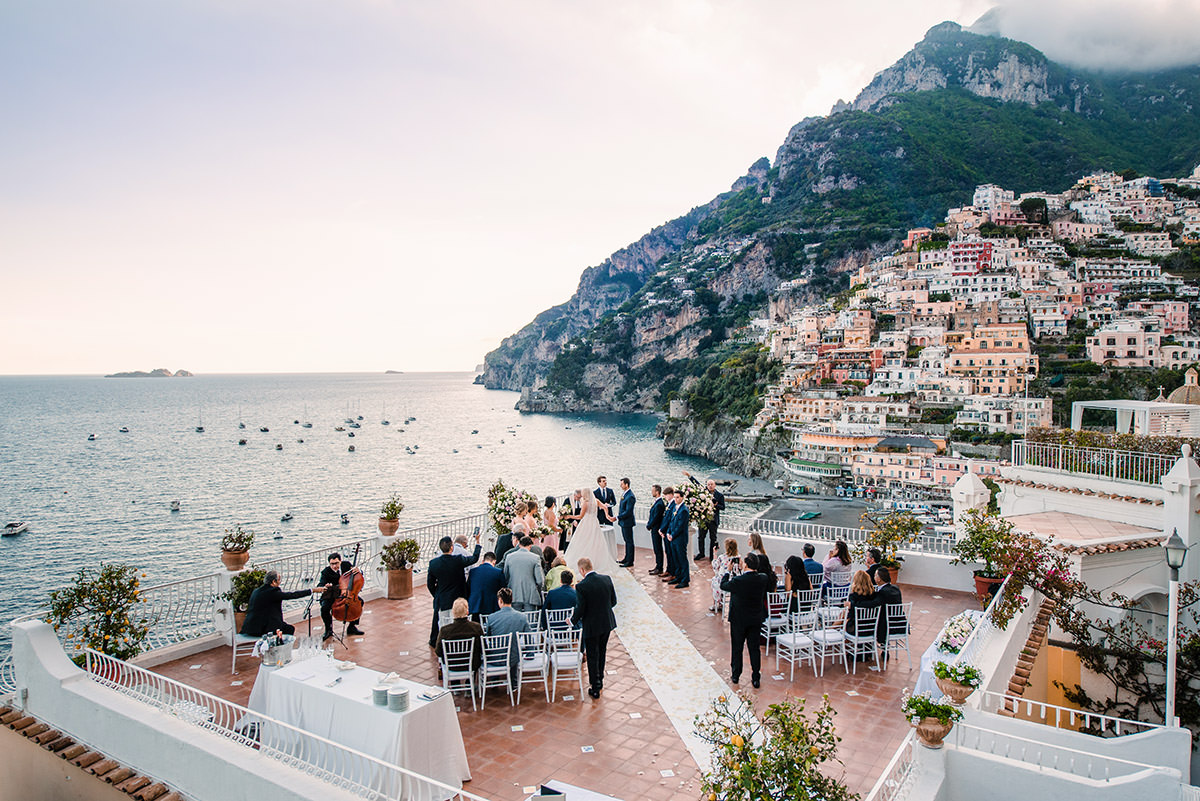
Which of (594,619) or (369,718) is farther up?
(594,619)

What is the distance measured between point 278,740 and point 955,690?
16.0 ft

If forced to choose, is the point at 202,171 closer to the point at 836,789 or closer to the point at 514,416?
the point at 836,789

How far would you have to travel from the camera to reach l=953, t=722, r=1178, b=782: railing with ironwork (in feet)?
15.0

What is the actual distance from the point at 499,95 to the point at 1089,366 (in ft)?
265

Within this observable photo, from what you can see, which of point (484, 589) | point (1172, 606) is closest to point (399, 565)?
point (484, 589)

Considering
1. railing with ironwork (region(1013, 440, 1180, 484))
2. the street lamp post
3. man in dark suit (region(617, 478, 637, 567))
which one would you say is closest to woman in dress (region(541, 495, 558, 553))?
man in dark suit (region(617, 478, 637, 567))

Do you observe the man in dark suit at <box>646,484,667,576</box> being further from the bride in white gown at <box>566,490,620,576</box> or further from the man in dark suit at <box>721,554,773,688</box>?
the man in dark suit at <box>721,554,773,688</box>

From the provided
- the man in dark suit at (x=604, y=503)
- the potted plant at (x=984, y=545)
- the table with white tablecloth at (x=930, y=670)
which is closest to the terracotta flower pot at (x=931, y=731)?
the table with white tablecloth at (x=930, y=670)

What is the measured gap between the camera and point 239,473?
61.7 m

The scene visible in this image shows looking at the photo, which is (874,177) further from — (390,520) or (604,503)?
(390,520)

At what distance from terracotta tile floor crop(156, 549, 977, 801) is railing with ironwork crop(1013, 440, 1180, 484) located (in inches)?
194

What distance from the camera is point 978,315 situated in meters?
94.3

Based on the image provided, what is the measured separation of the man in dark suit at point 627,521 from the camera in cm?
1097

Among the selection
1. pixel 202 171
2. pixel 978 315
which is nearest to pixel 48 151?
pixel 202 171
